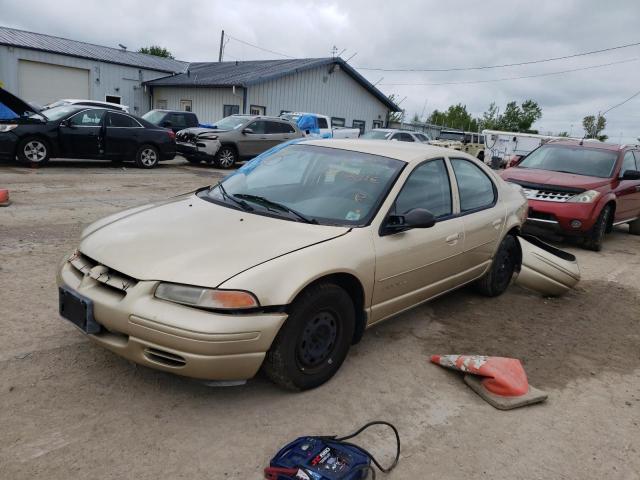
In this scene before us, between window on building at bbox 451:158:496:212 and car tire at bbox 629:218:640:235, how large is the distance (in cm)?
671

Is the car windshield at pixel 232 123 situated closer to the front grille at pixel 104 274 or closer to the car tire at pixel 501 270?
the car tire at pixel 501 270

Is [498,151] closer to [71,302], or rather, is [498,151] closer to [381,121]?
[381,121]

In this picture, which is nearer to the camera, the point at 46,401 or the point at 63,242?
the point at 46,401

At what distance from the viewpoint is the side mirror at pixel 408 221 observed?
3.54 meters

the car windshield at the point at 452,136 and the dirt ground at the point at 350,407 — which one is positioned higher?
the car windshield at the point at 452,136

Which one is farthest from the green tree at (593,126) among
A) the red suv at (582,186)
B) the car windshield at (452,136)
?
the red suv at (582,186)

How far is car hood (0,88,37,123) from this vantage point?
1134 centimetres

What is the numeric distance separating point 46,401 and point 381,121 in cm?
3074

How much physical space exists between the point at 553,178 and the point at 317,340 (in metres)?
6.31

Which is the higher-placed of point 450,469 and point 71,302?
point 71,302

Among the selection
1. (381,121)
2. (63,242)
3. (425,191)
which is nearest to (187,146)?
(63,242)

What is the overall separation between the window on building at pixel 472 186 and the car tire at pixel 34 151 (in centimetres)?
1072

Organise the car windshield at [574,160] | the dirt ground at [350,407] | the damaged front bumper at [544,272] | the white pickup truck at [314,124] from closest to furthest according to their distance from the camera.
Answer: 1. the dirt ground at [350,407]
2. the damaged front bumper at [544,272]
3. the car windshield at [574,160]
4. the white pickup truck at [314,124]

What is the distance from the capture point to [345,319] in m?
3.29
